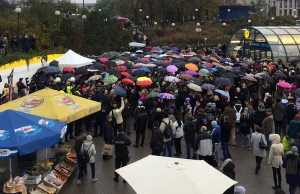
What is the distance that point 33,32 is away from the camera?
29875 mm

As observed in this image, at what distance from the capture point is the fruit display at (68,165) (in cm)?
1122

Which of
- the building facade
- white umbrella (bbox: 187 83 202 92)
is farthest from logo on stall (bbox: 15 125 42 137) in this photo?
the building facade

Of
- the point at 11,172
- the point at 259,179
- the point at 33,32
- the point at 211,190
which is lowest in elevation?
the point at 259,179

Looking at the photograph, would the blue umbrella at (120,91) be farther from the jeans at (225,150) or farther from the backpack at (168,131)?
the jeans at (225,150)

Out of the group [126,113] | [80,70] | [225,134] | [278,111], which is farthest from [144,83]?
[225,134]

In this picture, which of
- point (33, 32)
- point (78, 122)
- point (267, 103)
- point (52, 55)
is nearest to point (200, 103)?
point (267, 103)

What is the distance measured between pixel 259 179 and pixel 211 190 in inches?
207

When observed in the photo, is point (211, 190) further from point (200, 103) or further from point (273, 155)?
point (200, 103)

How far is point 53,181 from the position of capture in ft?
33.8

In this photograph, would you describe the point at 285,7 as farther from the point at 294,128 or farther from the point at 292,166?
the point at 292,166

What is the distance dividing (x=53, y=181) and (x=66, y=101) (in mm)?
2894

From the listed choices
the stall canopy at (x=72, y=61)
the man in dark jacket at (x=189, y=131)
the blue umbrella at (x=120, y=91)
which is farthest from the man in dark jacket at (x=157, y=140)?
the stall canopy at (x=72, y=61)

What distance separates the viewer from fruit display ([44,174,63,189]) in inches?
400

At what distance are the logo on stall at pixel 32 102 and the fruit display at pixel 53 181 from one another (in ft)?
8.34
